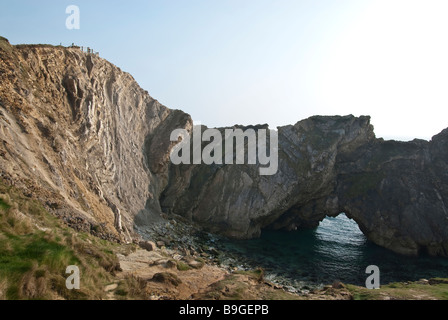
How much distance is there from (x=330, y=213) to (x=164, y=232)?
36085 mm

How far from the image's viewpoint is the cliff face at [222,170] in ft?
105

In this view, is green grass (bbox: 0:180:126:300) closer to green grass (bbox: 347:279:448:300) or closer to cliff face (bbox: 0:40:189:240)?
cliff face (bbox: 0:40:189:240)

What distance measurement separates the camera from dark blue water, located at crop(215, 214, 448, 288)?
37281 mm

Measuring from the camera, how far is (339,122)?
189ft

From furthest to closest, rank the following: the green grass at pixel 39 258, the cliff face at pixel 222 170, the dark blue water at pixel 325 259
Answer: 1. the dark blue water at pixel 325 259
2. the cliff face at pixel 222 170
3. the green grass at pixel 39 258
